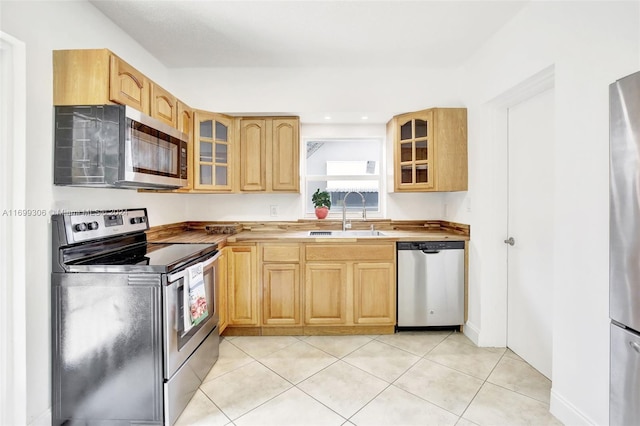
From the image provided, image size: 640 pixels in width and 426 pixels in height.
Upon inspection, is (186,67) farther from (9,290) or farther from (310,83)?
(9,290)

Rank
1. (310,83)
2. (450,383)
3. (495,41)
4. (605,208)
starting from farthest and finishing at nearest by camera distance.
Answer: (310,83), (495,41), (450,383), (605,208)

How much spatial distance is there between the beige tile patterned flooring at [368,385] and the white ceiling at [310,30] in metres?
2.60

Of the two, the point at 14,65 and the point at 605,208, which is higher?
the point at 14,65

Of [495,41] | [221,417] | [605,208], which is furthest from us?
[495,41]

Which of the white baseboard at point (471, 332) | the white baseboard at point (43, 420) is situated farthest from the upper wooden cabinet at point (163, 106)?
the white baseboard at point (471, 332)

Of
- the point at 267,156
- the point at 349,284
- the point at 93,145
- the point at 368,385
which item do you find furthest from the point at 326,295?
the point at 93,145

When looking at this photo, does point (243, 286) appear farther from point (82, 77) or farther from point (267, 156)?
point (82, 77)

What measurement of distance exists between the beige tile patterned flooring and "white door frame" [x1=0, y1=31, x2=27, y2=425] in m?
0.84

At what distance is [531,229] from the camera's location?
7.20 feet

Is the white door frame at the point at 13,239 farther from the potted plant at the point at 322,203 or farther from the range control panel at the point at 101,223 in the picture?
the potted plant at the point at 322,203

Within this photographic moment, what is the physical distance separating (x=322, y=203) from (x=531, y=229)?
1934mm

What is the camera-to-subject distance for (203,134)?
280 centimetres

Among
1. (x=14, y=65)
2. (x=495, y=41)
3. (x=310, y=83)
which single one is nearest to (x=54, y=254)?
(x=14, y=65)

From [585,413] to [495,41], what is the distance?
256cm
